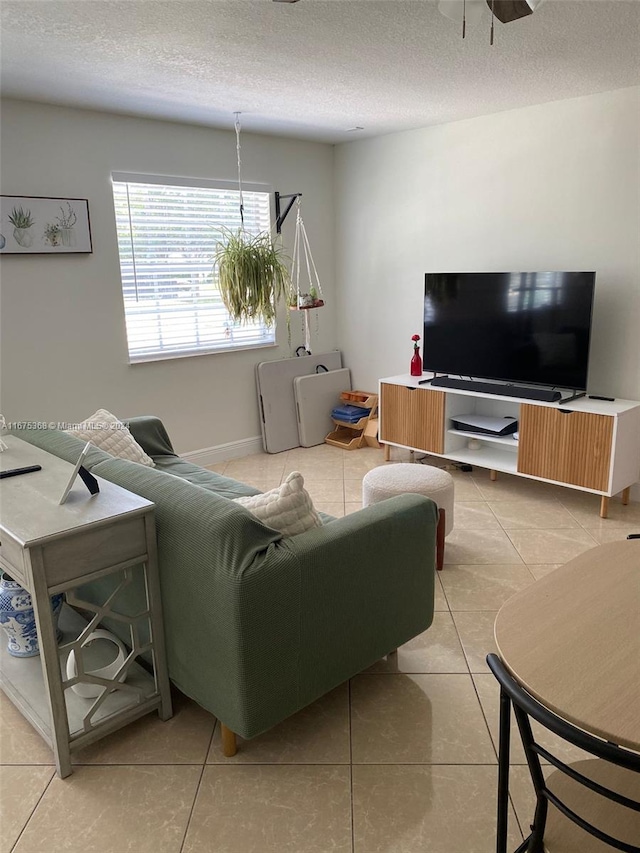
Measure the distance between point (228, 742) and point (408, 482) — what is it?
5.28 ft

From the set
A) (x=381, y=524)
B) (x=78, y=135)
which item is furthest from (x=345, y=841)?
(x=78, y=135)

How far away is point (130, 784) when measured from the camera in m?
1.94

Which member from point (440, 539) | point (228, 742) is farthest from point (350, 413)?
point (228, 742)

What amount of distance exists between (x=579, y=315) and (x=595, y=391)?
0.55 m

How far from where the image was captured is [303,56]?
9.47ft

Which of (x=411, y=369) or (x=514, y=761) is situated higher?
(x=411, y=369)

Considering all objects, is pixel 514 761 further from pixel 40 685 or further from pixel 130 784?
pixel 40 685

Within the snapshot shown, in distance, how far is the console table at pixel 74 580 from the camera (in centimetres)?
180

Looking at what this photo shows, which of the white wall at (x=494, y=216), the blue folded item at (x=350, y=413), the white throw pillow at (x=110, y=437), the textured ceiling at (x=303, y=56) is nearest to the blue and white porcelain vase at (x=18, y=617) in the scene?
the white throw pillow at (x=110, y=437)

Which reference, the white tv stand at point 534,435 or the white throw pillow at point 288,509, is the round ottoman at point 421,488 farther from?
the white throw pillow at point 288,509

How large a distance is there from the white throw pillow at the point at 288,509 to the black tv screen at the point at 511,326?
2.51 meters

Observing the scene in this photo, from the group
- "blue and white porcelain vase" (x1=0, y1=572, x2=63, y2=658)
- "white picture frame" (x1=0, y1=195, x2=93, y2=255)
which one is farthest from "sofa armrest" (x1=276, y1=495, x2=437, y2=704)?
"white picture frame" (x1=0, y1=195, x2=93, y2=255)

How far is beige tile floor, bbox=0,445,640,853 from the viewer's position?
175cm

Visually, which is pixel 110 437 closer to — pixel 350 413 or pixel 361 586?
pixel 361 586
